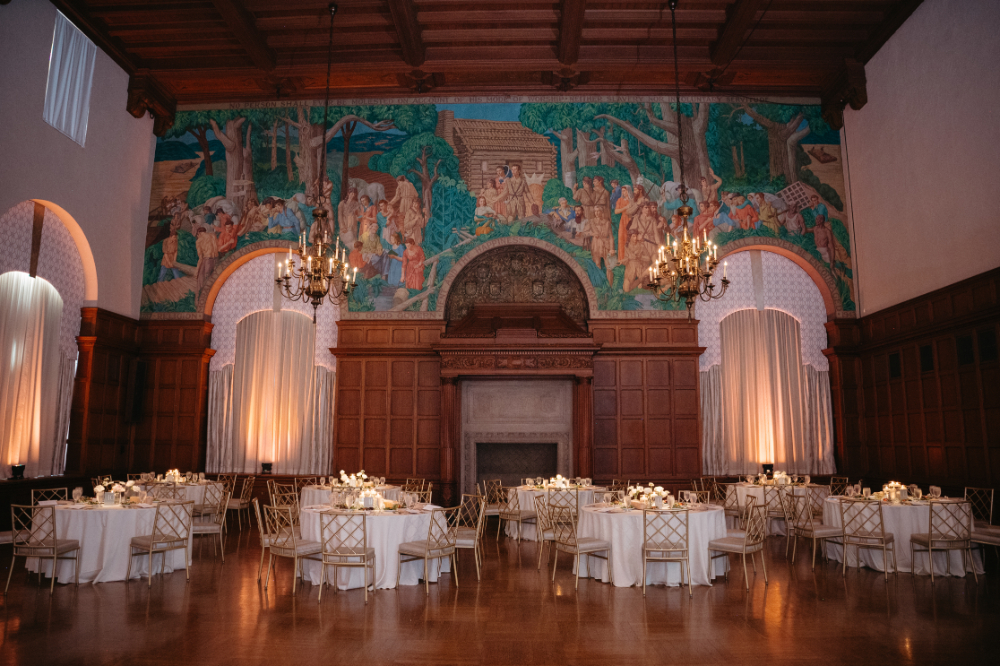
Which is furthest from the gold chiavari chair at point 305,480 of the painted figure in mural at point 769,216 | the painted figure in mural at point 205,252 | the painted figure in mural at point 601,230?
the painted figure in mural at point 769,216

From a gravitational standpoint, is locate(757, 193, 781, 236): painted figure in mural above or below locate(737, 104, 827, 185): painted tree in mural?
below

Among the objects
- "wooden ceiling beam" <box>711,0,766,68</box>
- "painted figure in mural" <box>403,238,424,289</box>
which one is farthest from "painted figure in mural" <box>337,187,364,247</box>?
"wooden ceiling beam" <box>711,0,766,68</box>

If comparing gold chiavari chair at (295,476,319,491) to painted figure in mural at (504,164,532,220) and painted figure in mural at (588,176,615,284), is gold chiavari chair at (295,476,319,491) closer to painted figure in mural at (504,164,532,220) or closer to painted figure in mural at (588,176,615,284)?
painted figure in mural at (504,164,532,220)

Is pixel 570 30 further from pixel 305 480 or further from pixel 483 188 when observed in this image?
pixel 305 480

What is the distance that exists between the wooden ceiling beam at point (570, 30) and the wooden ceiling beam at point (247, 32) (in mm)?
5547

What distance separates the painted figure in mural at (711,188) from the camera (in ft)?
44.2

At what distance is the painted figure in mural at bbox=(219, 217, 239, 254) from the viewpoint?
44.7 feet

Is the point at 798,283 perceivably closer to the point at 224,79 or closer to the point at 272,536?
the point at 272,536

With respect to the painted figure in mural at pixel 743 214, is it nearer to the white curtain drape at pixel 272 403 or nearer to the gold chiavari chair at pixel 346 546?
the white curtain drape at pixel 272 403

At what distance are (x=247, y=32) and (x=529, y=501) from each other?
9.61 meters

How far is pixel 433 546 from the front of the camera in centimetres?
708

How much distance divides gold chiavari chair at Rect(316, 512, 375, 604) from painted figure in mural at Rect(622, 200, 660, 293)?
26.0 feet

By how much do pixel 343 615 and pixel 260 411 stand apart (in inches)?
345

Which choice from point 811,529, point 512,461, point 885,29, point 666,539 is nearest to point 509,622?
point 666,539
